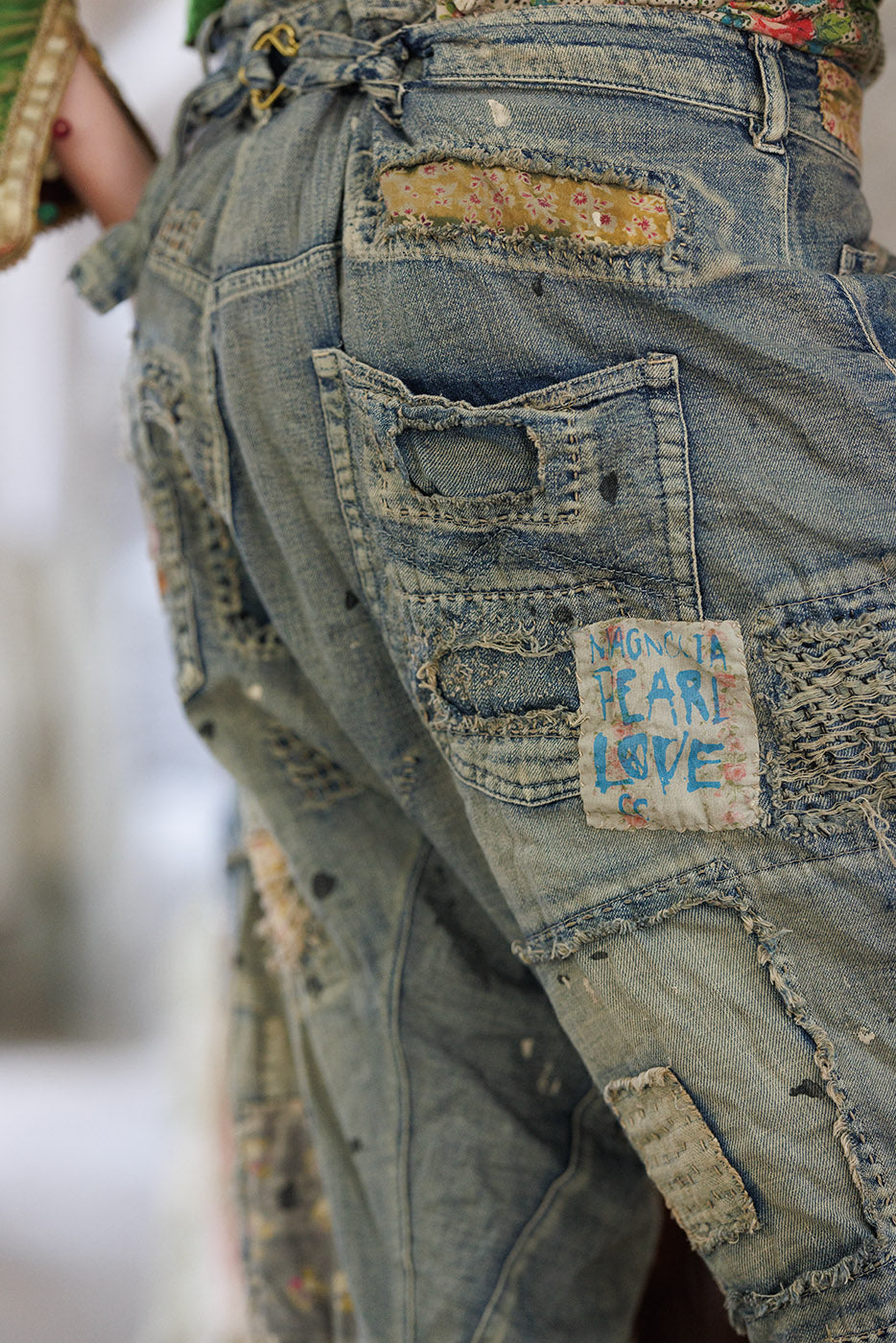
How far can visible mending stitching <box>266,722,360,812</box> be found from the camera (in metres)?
0.79

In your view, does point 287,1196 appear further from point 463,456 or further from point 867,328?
point 867,328

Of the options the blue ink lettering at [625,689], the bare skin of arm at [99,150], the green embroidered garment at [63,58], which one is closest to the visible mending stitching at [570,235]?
the green embroidered garment at [63,58]

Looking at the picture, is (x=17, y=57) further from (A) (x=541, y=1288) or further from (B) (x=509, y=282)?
(A) (x=541, y=1288)

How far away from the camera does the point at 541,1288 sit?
0.75m

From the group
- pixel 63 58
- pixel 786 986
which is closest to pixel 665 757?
pixel 786 986

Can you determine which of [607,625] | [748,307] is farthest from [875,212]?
[607,625]

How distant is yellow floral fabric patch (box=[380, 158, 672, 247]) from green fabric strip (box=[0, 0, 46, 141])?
0.33 metres

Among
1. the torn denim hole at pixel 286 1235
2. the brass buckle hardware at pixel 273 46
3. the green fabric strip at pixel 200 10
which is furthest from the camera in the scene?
the torn denim hole at pixel 286 1235

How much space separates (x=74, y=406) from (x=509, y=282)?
168 cm

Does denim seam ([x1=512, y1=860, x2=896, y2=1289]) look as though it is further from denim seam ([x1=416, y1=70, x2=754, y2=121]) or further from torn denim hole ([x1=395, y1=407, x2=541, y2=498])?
denim seam ([x1=416, y1=70, x2=754, y2=121])

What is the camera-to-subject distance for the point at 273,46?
2.21 ft

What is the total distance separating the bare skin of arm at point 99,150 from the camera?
76cm

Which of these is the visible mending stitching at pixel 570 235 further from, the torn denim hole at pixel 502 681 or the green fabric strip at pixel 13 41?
the green fabric strip at pixel 13 41

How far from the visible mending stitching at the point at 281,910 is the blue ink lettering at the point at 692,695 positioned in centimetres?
38
